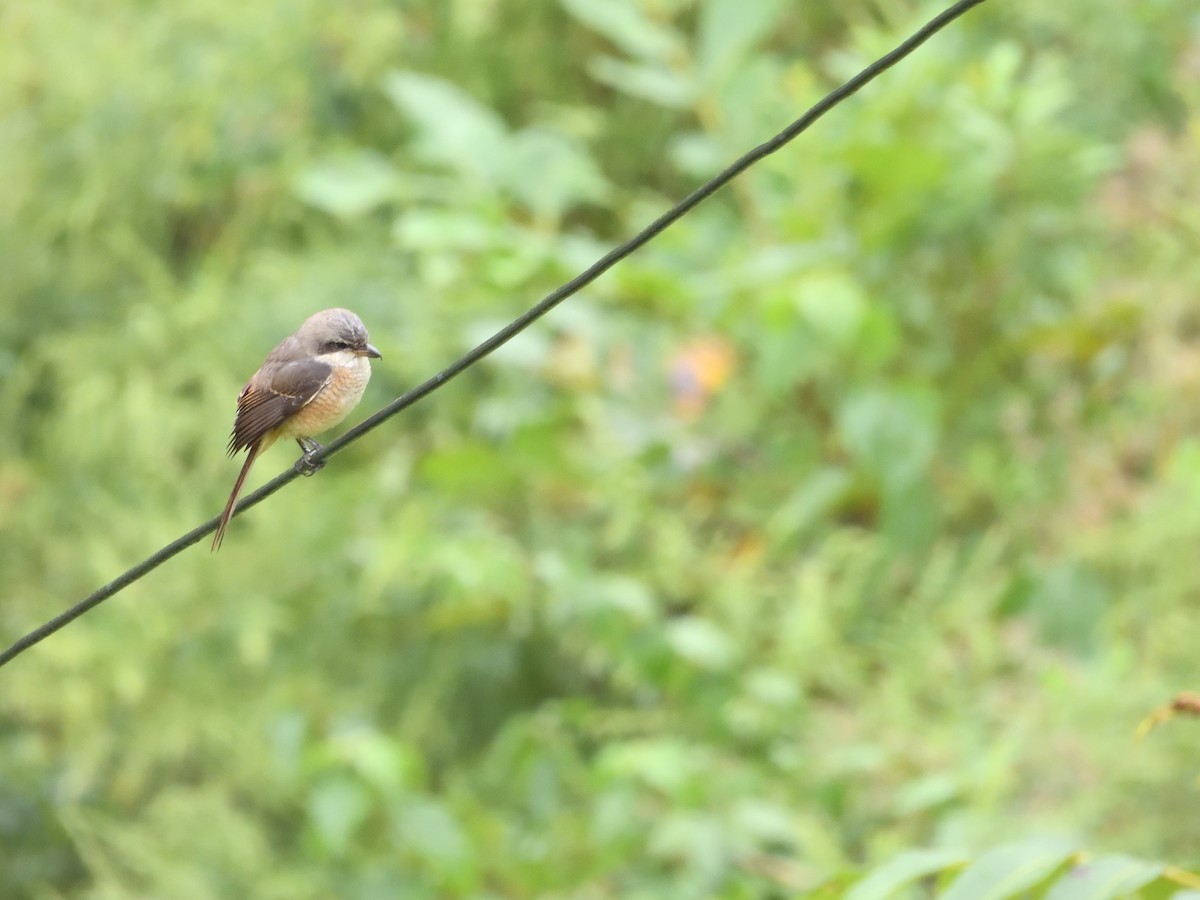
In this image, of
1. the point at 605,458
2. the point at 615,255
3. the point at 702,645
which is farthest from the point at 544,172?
the point at 615,255

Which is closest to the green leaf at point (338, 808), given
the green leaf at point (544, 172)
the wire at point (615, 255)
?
the green leaf at point (544, 172)

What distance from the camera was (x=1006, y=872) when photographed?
130 centimetres

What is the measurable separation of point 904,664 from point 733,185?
1267 millimetres

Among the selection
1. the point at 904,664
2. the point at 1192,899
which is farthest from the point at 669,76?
the point at 1192,899

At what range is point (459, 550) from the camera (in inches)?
127

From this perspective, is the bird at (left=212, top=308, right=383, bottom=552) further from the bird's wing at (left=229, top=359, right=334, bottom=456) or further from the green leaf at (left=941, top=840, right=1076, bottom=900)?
the green leaf at (left=941, top=840, right=1076, bottom=900)

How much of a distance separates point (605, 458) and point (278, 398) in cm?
122

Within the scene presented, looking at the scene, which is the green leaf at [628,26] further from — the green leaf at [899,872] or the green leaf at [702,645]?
the green leaf at [899,872]

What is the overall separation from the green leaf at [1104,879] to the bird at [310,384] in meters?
1.22

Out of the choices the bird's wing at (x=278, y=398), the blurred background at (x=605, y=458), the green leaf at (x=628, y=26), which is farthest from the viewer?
the green leaf at (x=628, y=26)

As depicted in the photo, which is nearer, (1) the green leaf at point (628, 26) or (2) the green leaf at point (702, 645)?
(2) the green leaf at point (702, 645)

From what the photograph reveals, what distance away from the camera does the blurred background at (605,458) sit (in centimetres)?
296

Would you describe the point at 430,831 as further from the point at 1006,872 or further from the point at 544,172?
the point at 1006,872

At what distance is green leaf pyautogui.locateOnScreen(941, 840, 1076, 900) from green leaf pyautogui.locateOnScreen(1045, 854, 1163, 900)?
0.06ft
